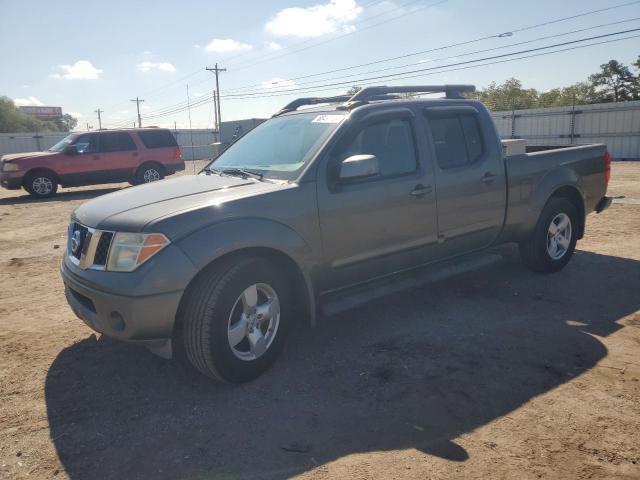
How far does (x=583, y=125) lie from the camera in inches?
967

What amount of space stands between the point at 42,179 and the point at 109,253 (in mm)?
13442

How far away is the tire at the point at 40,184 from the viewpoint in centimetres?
1459

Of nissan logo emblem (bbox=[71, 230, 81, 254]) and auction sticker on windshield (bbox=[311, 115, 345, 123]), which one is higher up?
auction sticker on windshield (bbox=[311, 115, 345, 123])

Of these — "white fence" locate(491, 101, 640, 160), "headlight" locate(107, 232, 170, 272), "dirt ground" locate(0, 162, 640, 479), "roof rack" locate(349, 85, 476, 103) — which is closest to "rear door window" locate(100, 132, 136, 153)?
"dirt ground" locate(0, 162, 640, 479)

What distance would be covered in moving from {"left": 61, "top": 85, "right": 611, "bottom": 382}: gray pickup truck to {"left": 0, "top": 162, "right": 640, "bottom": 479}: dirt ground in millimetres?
399

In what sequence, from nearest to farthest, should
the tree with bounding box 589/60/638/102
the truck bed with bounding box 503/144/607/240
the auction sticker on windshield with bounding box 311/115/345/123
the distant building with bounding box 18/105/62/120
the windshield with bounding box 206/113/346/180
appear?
the windshield with bounding box 206/113/346/180, the auction sticker on windshield with bounding box 311/115/345/123, the truck bed with bounding box 503/144/607/240, the tree with bounding box 589/60/638/102, the distant building with bounding box 18/105/62/120

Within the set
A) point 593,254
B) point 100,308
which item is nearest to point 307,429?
point 100,308

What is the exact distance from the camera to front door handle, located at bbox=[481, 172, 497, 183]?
15.7 ft

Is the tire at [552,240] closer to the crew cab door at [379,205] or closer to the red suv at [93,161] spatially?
the crew cab door at [379,205]

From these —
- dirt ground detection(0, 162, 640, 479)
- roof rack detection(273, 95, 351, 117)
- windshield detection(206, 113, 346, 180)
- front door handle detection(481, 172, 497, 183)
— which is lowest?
dirt ground detection(0, 162, 640, 479)

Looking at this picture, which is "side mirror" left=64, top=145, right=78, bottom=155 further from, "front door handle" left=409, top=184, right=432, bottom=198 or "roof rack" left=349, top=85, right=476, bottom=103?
"front door handle" left=409, top=184, right=432, bottom=198

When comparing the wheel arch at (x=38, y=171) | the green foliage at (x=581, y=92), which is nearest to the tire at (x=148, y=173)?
the wheel arch at (x=38, y=171)

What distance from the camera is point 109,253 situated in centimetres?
319

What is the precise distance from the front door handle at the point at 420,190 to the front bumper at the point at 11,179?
13.9 metres
